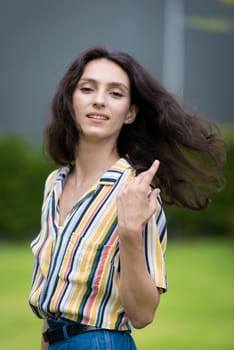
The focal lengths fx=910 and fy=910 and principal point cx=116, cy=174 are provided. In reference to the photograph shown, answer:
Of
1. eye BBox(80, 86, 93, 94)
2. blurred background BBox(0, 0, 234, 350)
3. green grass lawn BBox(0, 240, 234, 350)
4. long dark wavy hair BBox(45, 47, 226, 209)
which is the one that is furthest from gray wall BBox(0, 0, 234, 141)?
eye BBox(80, 86, 93, 94)

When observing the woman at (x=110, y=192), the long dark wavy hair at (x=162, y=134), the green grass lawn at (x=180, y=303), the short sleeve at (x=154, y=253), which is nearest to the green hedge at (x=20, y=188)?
the green grass lawn at (x=180, y=303)

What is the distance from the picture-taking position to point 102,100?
2891 millimetres

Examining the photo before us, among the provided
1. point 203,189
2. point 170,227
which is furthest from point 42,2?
point 203,189

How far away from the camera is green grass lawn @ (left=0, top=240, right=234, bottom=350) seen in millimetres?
6695

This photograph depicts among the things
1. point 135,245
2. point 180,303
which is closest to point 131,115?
point 135,245

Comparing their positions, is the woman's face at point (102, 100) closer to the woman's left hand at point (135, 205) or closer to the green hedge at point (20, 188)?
the woman's left hand at point (135, 205)

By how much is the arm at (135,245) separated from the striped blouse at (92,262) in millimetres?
77

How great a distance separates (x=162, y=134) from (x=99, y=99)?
0.93 feet

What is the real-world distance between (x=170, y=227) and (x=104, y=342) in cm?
948

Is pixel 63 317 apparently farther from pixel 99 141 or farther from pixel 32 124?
pixel 32 124

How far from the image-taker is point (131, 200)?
2568 millimetres

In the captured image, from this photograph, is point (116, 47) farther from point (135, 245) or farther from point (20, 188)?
point (135, 245)

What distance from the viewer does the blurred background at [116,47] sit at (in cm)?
1149

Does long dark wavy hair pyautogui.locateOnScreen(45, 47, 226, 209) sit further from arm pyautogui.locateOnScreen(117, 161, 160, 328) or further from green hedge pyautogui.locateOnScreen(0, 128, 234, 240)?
green hedge pyautogui.locateOnScreen(0, 128, 234, 240)
